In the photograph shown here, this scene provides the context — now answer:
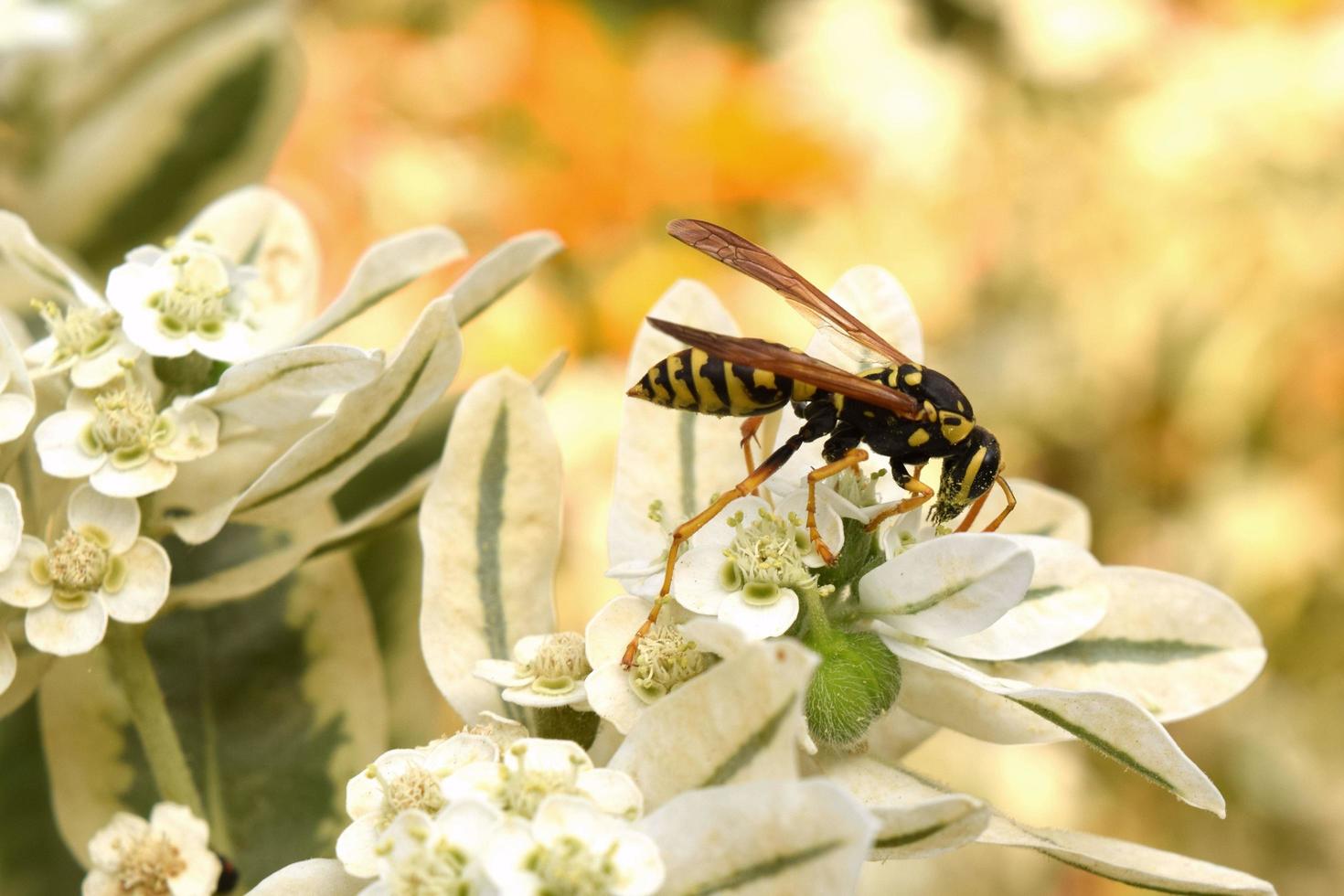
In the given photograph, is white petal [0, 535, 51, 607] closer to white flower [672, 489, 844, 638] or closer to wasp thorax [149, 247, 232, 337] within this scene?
wasp thorax [149, 247, 232, 337]

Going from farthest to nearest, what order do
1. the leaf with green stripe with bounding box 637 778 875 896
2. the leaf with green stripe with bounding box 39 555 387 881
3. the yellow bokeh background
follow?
the yellow bokeh background, the leaf with green stripe with bounding box 39 555 387 881, the leaf with green stripe with bounding box 637 778 875 896

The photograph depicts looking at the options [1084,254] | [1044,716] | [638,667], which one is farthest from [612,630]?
[1084,254]

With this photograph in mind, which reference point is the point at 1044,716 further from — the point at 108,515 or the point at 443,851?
the point at 108,515

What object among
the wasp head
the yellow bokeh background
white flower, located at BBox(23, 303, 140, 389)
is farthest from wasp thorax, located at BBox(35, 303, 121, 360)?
the yellow bokeh background

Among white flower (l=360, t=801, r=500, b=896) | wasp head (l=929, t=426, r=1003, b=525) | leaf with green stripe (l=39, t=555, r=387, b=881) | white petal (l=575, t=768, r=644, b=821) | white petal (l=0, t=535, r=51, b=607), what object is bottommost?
leaf with green stripe (l=39, t=555, r=387, b=881)

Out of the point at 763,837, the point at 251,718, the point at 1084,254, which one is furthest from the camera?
the point at 1084,254

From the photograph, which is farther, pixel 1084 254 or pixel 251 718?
pixel 1084 254

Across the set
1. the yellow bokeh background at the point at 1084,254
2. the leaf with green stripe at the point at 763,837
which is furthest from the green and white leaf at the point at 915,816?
the yellow bokeh background at the point at 1084,254
